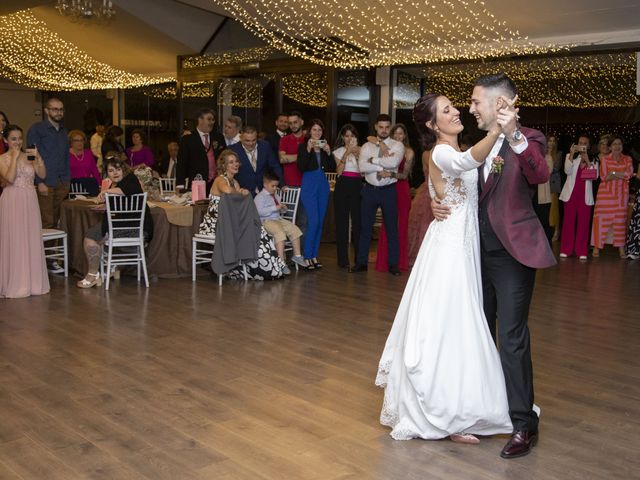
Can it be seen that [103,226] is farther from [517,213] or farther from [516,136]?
[516,136]

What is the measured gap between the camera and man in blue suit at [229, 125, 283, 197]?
7.48 meters

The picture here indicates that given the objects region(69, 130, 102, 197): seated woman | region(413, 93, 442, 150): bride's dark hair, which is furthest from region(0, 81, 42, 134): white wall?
region(413, 93, 442, 150): bride's dark hair

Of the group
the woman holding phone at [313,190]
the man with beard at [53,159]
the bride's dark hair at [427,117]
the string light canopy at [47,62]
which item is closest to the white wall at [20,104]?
the string light canopy at [47,62]

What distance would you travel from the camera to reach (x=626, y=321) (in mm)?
5582

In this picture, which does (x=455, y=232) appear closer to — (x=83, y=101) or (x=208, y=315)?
(x=208, y=315)

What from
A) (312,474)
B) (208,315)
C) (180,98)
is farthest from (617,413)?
(180,98)

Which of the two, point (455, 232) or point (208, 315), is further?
point (208, 315)

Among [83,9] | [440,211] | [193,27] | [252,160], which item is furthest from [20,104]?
[440,211]

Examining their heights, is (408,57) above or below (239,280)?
above

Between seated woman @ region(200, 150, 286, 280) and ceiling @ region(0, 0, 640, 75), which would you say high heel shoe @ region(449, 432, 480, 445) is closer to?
seated woman @ region(200, 150, 286, 280)

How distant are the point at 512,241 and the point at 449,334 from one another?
1.53 feet

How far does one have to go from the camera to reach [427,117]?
321cm

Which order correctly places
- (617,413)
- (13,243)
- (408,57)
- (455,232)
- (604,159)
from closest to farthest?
(455,232), (617,413), (13,243), (604,159), (408,57)

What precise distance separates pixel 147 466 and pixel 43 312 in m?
3.00
